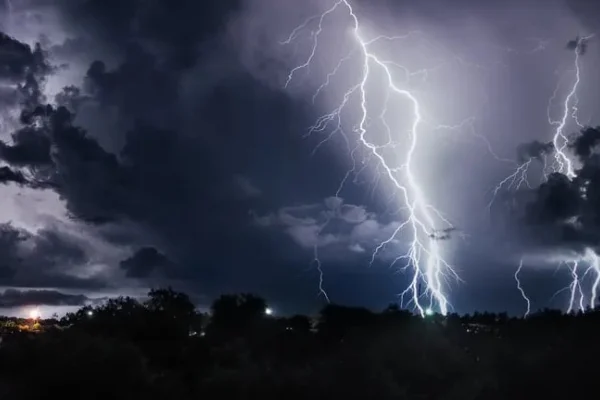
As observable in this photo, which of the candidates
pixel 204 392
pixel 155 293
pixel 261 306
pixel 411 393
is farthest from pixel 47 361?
pixel 261 306

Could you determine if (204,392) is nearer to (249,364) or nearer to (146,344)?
(249,364)

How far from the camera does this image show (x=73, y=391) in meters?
21.1

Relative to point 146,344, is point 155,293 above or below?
above

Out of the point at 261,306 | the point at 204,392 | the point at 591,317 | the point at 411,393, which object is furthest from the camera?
the point at 261,306

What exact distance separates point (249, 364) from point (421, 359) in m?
8.81

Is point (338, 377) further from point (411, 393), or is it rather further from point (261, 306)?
point (261, 306)

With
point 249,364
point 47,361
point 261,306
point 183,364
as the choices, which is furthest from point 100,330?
point 261,306

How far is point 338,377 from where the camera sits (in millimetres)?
26078

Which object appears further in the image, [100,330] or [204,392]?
[100,330]

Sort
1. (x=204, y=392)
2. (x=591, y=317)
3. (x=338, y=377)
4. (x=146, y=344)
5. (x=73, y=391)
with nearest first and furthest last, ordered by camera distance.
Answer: (x=73, y=391), (x=204, y=392), (x=338, y=377), (x=146, y=344), (x=591, y=317)

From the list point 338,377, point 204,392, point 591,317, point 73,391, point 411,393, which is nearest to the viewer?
point 73,391

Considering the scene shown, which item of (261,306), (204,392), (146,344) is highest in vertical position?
(261,306)

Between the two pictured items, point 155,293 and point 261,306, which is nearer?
point 155,293

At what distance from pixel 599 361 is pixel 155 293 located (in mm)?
23824
